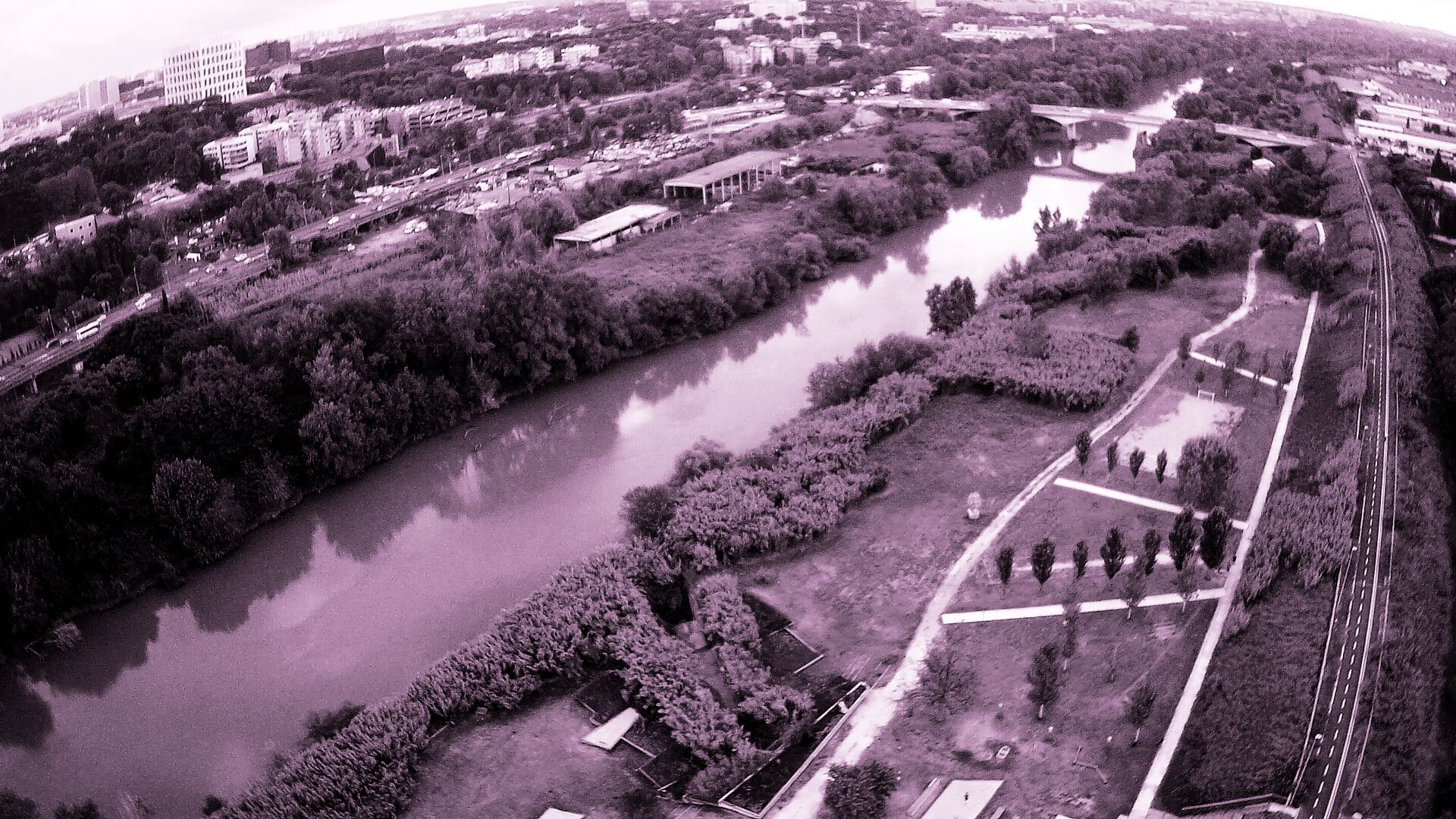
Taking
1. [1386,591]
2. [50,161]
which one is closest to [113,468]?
[50,161]

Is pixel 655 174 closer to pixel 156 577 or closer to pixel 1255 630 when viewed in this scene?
pixel 156 577

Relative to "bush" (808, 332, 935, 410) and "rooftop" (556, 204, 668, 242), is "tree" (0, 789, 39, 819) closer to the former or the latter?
"bush" (808, 332, 935, 410)

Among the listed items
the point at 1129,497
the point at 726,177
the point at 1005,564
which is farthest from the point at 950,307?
the point at 726,177

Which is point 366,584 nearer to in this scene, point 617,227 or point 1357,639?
point 1357,639

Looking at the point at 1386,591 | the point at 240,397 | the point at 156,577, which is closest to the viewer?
the point at 1386,591

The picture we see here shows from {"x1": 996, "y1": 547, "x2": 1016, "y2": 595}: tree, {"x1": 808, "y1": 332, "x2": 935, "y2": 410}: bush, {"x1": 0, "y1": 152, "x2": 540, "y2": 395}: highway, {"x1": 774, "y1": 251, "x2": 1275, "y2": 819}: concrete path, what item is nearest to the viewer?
{"x1": 774, "y1": 251, "x2": 1275, "y2": 819}: concrete path

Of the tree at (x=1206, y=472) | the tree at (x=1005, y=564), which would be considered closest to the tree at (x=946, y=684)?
the tree at (x=1005, y=564)

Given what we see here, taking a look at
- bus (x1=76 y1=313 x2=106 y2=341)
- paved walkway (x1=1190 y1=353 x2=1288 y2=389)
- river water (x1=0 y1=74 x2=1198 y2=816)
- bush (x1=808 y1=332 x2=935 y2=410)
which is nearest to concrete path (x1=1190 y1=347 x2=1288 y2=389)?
paved walkway (x1=1190 y1=353 x2=1288 y2=389)
